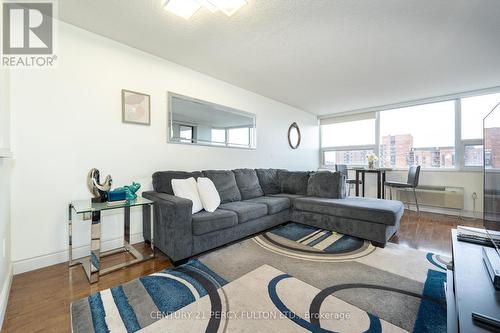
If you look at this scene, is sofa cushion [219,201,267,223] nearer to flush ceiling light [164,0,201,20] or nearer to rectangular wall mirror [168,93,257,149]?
rectangular wall mirror [168,93,257,149]

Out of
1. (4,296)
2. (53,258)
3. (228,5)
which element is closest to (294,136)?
(228,5)

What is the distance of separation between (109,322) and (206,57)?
2.80 meters

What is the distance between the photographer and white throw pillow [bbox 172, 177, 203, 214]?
2271mm

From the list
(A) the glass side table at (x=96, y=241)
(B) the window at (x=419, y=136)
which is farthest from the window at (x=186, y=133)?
(B) the window at (x=419, y=136)

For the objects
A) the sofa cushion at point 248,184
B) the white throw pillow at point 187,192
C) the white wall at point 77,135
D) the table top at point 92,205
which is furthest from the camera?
the sofa cushion at point 248,184

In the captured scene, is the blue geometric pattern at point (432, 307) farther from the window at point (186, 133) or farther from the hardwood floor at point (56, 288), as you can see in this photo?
the window at point (186, 133)

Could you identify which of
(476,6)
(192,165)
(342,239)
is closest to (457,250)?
(342,239)

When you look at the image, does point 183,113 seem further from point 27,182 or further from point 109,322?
point 109,322

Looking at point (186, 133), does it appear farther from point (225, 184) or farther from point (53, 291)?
point (53, 291)

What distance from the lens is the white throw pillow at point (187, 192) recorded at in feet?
7.45

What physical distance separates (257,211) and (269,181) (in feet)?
3.87

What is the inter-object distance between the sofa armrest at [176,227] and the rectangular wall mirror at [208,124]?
1.15 metres

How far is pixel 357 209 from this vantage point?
2.56 meters

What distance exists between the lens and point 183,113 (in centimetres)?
295
